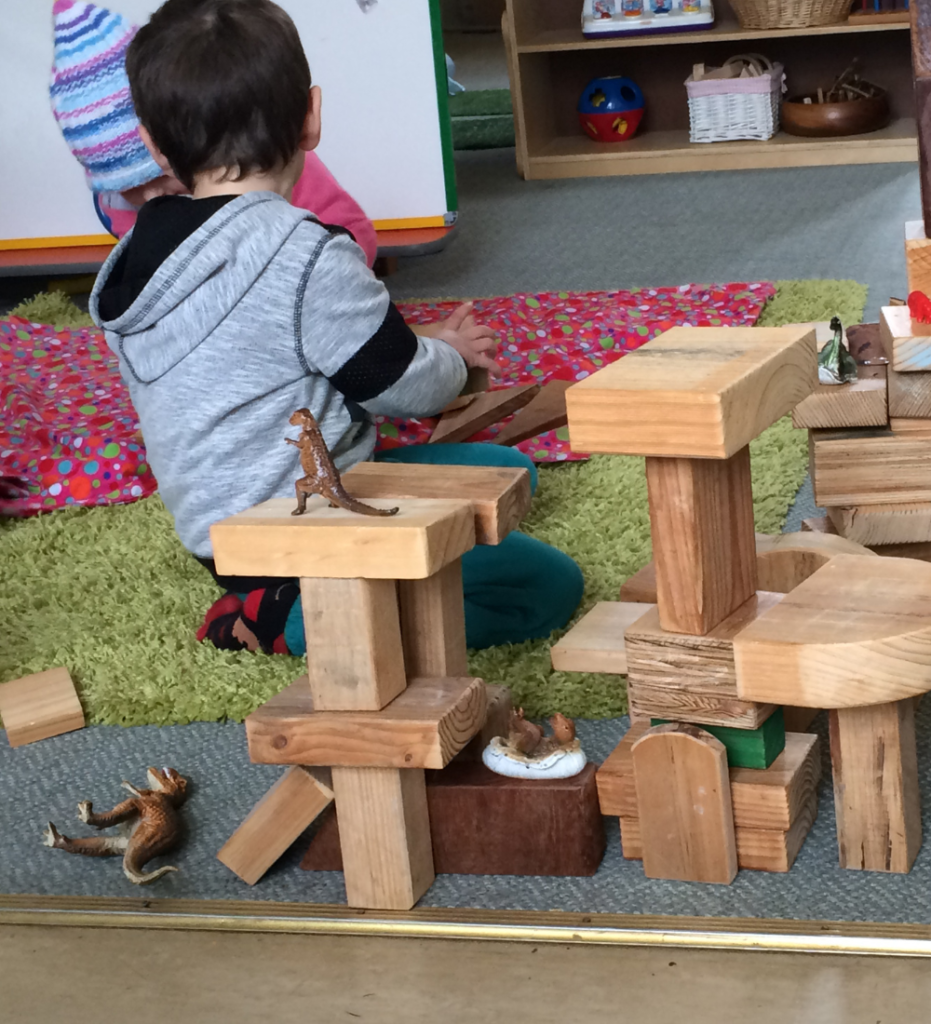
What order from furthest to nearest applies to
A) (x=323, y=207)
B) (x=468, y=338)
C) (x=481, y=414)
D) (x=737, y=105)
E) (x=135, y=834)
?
(x=737, y=105) < (x=323, y=207) < (x=481, y=414) < (x=468, y=338) < (x=135, y=834)

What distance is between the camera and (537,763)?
0.99 m

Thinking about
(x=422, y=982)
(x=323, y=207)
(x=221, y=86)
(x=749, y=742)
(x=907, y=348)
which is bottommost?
(x=422, y=982)

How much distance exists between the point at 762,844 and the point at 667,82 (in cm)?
317

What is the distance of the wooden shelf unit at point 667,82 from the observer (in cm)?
346

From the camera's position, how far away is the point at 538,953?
3.01 ft

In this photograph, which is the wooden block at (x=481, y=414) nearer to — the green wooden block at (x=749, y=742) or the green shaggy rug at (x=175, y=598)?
the green shaggy rug at (x=175, y=598)

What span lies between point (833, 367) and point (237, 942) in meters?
0.74

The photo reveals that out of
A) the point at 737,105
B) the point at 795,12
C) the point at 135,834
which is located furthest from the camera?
the point at 737,105

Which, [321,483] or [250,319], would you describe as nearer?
[321,483]

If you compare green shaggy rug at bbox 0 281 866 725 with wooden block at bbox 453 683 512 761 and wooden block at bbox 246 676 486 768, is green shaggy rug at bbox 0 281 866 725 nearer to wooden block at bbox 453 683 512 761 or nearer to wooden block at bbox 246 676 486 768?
wooden block at bbox 453 683 512 761

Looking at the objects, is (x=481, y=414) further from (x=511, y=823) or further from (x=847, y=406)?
(x=511, y=823)

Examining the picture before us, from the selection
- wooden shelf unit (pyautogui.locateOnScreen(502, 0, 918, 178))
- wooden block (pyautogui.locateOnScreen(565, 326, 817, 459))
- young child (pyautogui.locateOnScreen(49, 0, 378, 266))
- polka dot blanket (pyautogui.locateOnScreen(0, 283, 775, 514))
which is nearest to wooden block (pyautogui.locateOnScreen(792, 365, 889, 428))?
wooden block (pyautogui.locateOnScreen(565, 326, 817, 459))

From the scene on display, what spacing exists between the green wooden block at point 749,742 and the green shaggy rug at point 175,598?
258mm

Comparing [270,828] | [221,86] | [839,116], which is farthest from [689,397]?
[839,116]
